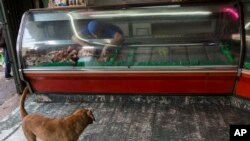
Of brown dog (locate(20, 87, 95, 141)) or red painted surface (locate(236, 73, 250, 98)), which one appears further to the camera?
red painted surface (locate(236, 73, 250, 98))

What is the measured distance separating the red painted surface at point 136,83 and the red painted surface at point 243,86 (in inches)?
3.5

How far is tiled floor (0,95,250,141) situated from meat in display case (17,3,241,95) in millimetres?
222

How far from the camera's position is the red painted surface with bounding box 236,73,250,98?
11.4ft

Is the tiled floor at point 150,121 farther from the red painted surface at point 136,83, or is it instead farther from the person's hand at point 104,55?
the person's hand at point 104,55

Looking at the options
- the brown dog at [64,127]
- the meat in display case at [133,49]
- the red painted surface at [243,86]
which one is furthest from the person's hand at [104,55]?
the red painted surface at [243,86]

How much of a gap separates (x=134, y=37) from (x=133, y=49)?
179 millimetres

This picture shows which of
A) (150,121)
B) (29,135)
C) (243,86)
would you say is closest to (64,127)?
(29,135)

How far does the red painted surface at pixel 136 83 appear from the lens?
12.2 ft

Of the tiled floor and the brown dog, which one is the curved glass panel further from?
the brown dog

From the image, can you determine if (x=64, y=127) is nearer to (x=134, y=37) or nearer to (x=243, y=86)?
(x=134, y=37)

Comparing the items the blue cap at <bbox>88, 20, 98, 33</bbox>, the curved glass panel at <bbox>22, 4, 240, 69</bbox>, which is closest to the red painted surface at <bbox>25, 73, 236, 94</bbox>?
the curved glass panel at <bbox>22, 4, 240, 69</bbox>

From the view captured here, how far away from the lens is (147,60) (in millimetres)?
3877

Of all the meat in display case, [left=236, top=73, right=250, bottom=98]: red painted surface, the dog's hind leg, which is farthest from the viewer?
the meat in display case

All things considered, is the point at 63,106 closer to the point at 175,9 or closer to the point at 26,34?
the point at 26,34
